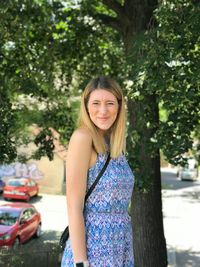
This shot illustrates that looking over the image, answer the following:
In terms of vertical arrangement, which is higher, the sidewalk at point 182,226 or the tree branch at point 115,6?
the tree branch at point 115,6

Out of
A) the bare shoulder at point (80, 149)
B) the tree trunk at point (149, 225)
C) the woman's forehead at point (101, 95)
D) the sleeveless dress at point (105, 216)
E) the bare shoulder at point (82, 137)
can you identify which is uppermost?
the woman's forehead at point (101, 95)

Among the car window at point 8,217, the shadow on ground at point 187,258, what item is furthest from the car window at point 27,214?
the shadow on ground at point 187,258

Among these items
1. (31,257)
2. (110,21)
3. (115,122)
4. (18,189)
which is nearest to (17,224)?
(31,257)

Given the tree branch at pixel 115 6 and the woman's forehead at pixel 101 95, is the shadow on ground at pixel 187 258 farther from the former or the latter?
the woman's forehead at pixel 101 95

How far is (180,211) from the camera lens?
24.2 meters

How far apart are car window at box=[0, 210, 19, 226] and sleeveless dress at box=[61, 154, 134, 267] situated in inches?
521

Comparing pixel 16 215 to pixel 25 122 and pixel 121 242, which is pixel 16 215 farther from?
pixel 121 242

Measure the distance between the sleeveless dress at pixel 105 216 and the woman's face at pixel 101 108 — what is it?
0.65 feet

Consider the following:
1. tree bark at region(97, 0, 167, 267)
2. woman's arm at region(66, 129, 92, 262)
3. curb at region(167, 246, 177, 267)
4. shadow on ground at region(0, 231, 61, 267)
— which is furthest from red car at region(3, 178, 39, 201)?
woman's arm at region(66, 129, 92, 262)

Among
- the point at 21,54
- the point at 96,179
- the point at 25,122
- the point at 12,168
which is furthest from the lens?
the point at 12,168

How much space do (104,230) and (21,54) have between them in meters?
7.97

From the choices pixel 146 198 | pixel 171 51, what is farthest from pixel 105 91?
pixel 146 198

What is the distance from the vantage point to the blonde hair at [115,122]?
2.66 m

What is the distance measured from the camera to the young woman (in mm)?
2516
